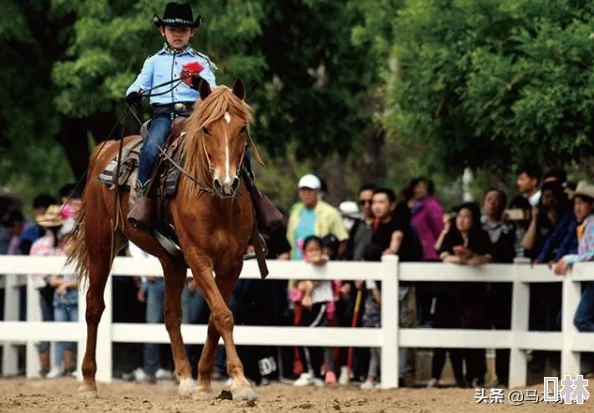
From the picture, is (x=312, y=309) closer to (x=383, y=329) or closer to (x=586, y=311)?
(x=383, y=329)

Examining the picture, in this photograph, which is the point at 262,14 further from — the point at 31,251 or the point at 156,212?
the point at 156,212

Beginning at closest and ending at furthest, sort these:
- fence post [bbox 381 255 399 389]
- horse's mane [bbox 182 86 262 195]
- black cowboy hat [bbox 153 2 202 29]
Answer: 1. horse's mane [bbox 182 86 262 195]
2. black cowboy hat [bbox 153 2 202 29]
3. fence post [bbox 381 255 399 389]

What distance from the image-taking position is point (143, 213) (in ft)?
44.9

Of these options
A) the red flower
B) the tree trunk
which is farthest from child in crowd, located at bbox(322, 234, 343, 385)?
the tree trunk

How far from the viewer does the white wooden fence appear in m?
17.3

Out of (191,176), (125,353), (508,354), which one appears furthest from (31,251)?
(191,176)

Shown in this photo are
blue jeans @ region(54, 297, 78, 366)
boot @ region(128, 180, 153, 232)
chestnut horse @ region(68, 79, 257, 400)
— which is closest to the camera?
chestnut horse @ region(68, 79, 257, 400)

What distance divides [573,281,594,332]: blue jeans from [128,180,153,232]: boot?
478 centimetres

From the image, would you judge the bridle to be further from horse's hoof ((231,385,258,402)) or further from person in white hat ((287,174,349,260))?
person in white hat ((287,174,349,260))

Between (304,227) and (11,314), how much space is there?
372cm

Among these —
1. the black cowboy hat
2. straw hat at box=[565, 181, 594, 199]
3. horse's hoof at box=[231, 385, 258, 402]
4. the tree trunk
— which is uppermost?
the black cowboy hat

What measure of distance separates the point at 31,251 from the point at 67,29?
3.69m

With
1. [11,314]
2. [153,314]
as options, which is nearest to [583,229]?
[153,314]

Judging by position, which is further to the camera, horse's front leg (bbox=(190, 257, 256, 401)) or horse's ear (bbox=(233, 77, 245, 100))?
horse's ear (bbox=(233, 77, 245, 100))
